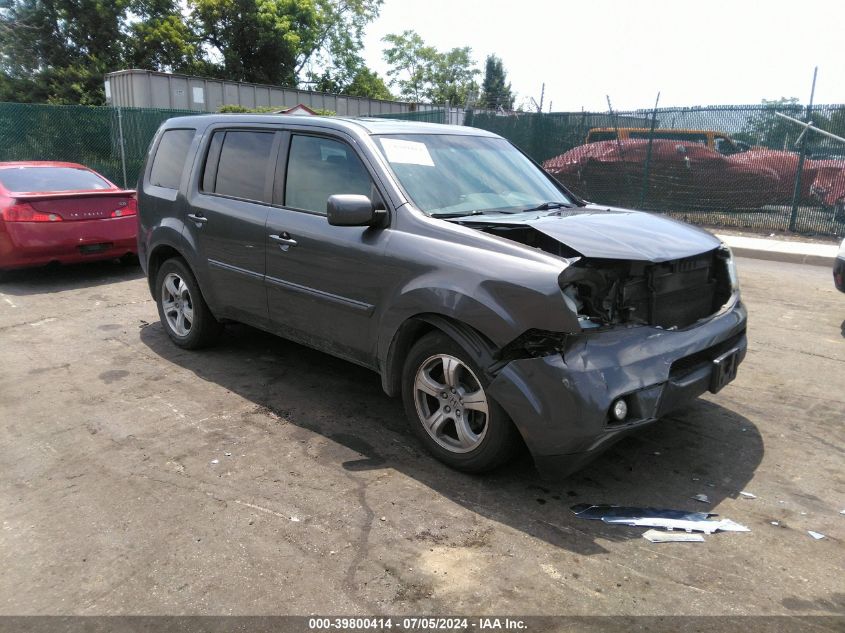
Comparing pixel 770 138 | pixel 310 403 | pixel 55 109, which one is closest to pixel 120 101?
pixel 55 109

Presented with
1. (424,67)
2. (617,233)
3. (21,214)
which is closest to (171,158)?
(21,214)

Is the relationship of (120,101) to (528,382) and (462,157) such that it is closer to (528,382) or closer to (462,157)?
(462,157)

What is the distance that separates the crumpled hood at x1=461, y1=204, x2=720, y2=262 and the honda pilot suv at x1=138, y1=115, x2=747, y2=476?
0.06 feet

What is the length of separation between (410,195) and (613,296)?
4.42ft

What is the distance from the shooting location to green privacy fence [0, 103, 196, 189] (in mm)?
14711

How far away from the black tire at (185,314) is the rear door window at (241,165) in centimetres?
80

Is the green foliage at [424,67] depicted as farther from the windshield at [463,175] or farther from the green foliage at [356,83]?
the windshield at [463,175]

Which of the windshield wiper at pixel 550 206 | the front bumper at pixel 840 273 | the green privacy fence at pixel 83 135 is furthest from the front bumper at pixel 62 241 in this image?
the green privacy fence at pixel 83 135

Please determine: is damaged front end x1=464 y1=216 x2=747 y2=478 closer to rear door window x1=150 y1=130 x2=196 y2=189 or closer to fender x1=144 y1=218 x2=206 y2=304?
fender x1=144 y1=218 x2=206 y2=304

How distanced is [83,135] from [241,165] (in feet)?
43.8

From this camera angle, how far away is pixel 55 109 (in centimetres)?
1527

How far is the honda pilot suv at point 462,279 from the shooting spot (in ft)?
10.3

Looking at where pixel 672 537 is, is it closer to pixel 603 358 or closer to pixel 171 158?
pixel 603 358

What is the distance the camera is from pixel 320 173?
434cm
